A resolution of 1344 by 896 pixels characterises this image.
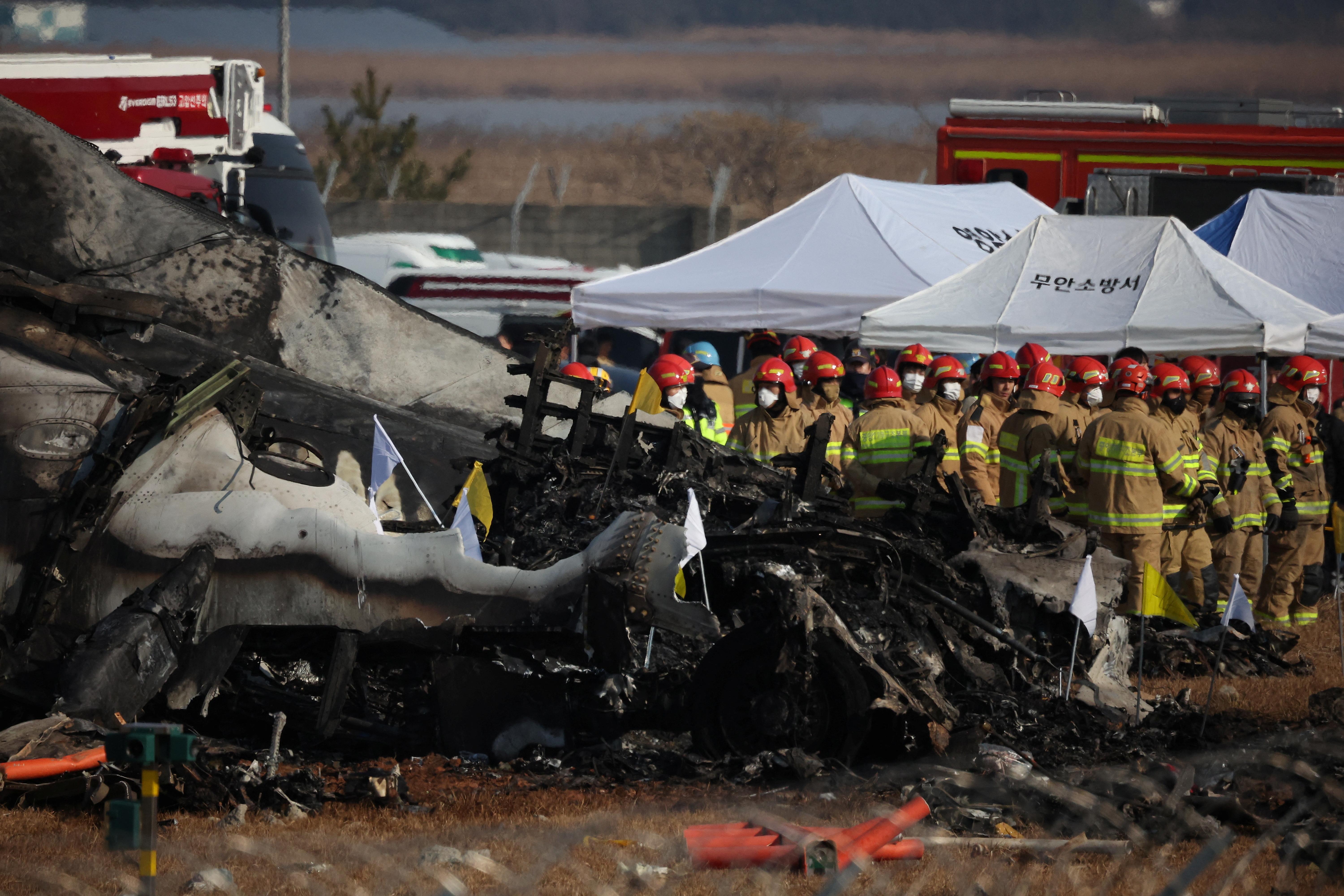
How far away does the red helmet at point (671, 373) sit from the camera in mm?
10898

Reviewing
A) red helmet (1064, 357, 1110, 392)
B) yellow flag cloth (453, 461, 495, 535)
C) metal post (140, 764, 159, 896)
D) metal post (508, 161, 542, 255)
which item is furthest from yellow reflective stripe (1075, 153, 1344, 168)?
metal post (140, 764, 159, 896)

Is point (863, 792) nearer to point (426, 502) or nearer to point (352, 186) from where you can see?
point (426, 502)

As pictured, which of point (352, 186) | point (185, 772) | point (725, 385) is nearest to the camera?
point (185, 772)

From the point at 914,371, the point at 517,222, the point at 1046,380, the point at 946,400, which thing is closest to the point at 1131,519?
the point at 1046,380

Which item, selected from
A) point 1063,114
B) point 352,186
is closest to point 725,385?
point 1063,114

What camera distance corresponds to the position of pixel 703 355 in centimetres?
1403

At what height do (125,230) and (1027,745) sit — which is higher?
(125,230)

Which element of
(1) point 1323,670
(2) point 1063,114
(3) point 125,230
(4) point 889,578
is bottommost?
(1) point 1323,670

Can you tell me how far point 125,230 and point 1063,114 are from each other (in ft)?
38.7

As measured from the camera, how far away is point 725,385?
43.8ft

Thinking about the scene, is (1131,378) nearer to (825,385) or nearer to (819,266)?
(825,385)

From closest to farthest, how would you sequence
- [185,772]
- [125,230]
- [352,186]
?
1. [185,772]
2. [125,230]
3. [352,186]

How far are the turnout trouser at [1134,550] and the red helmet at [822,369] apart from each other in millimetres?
2687

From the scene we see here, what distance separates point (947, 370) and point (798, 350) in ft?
6.22
